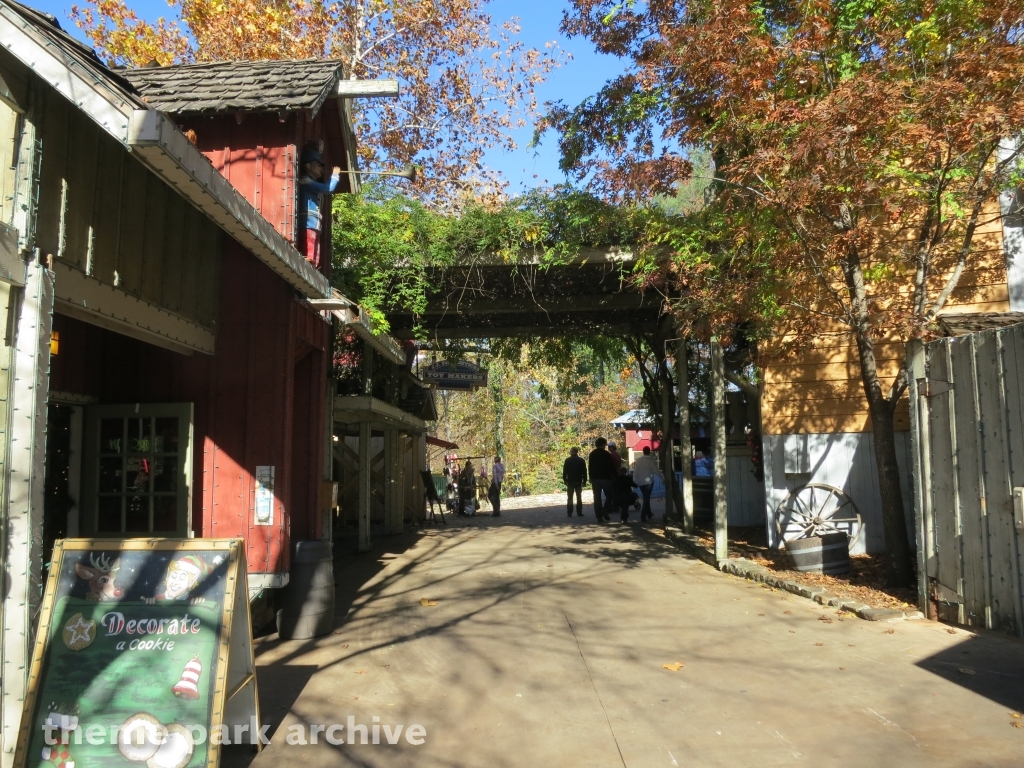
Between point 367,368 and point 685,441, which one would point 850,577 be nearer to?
point 685,441

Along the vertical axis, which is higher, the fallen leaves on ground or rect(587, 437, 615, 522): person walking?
rect(587, 437, 615, 522): person walking

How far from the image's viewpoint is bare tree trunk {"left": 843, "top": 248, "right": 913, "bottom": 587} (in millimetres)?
8164

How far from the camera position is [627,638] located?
6773mm

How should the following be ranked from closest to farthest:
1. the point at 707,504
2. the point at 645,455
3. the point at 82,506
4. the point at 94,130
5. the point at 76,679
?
the point at 76,679 → the point at 94,130 → the point at 82,506 → the point at 707,504 → the point at 645,455

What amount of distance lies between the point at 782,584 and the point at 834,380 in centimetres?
355

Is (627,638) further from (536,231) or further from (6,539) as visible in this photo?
(536,231)

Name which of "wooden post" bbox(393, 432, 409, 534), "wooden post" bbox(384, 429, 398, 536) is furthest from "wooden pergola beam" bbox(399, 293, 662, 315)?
"wooden post" bbox(393, 432, 409, 534)

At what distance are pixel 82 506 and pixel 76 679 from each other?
3861 mm

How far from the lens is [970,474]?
22.2ft

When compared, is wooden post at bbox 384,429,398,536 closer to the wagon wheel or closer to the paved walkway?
the paved walkway

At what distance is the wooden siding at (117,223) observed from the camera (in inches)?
190

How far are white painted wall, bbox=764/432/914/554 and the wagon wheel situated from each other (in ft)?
0.46

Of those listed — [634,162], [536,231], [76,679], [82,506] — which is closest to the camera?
[76,679]

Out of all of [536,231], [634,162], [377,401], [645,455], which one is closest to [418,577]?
[377,401]
